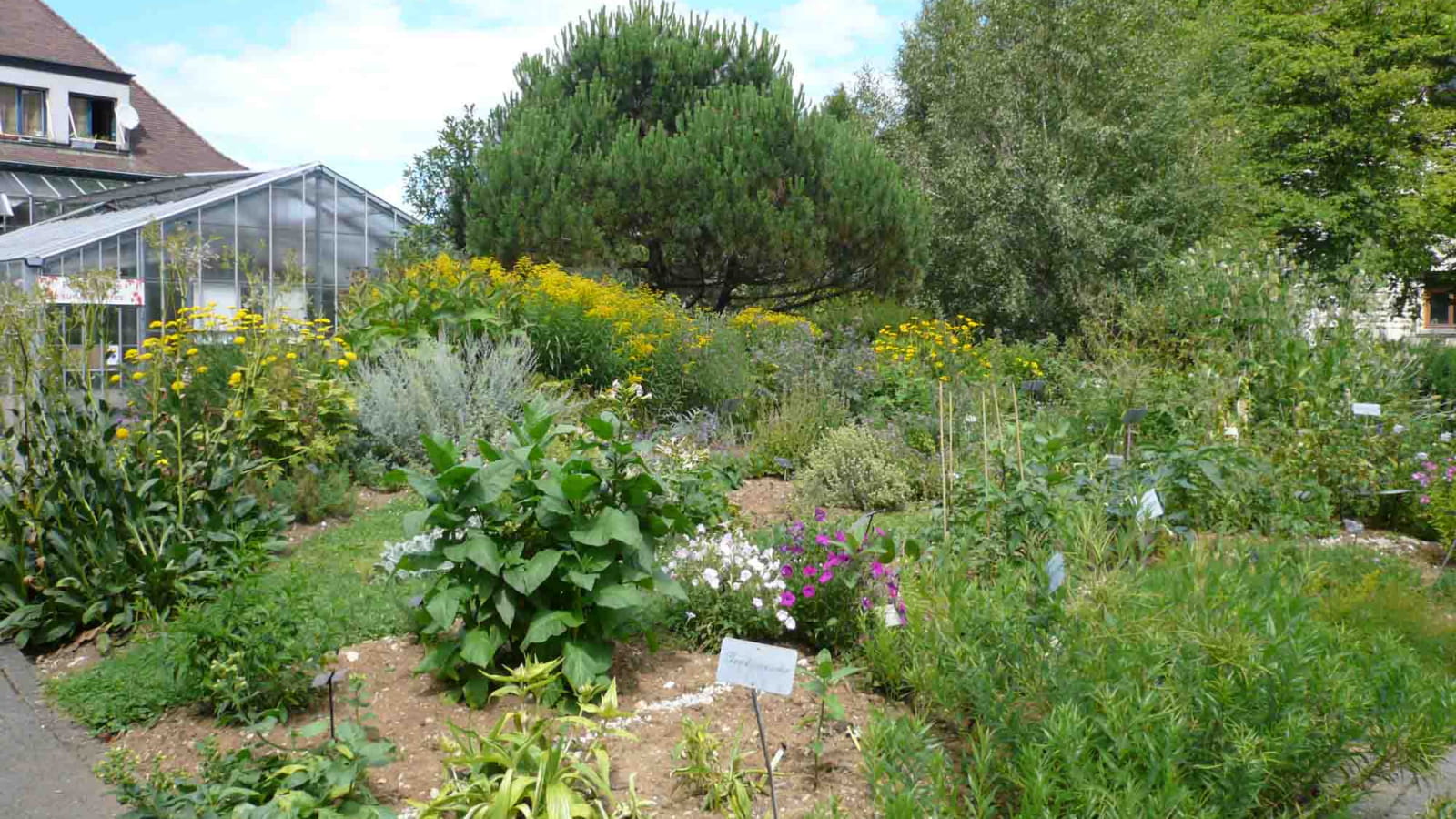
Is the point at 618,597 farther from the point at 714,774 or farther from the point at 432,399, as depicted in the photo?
the point at 432,399

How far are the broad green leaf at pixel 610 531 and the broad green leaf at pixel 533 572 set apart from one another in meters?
0.10

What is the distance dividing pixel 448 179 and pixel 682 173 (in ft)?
18.7

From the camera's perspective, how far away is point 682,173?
1391cm

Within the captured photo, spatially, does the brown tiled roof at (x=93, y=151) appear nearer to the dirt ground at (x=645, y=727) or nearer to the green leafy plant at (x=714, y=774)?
the dirt ground at (x=645, y=727)

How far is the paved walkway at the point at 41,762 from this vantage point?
3.23 metres

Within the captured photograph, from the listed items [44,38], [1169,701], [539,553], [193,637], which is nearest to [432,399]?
[193,637]

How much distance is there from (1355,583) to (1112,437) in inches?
99.5

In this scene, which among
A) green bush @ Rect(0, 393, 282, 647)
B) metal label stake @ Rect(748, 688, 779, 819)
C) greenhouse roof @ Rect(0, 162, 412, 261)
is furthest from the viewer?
greenhouse roof @ Rect(0, 162, 412, 261)

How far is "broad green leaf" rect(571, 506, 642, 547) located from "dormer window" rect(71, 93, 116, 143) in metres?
27.5

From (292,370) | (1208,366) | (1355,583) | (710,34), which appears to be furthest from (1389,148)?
(292,370)

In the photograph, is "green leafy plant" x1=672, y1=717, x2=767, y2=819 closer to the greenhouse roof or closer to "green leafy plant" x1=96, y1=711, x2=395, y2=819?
"green leafy plant" x1=96, y1=711, x2=395, y2=819

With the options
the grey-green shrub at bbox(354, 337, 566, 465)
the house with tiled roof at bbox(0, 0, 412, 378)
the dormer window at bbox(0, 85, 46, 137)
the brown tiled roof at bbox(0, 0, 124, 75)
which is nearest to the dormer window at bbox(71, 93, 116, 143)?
the house with tiled roof at bbox(0, 0, 412, 378)

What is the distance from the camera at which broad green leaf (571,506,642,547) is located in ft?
11.3

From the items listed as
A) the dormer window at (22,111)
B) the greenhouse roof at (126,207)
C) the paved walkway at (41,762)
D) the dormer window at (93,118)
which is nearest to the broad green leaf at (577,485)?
the paved walkway at (41,762)
